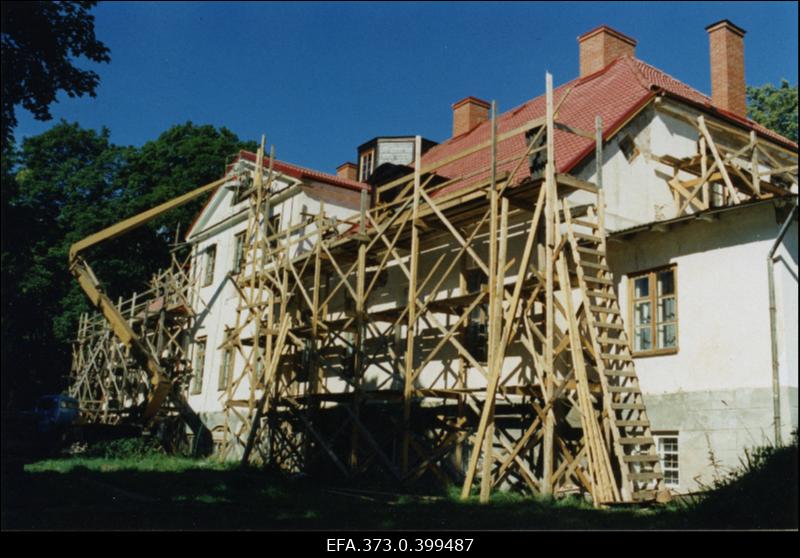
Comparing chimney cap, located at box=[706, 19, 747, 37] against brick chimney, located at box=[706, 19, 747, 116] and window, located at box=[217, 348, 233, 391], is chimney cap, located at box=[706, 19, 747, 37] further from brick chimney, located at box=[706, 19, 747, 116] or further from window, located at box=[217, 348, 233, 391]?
window, located at box=[217, 348, 233, 391]

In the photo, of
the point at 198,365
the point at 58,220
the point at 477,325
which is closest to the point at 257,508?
the point at 477,325

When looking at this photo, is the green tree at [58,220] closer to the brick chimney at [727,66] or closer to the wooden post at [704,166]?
the wooden post at [704,166]

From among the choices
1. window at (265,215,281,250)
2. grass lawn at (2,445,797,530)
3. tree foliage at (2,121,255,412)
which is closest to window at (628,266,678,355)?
grass lawn at (2,445,797,530)

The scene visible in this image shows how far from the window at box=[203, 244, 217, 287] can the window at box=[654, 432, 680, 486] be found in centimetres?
1822

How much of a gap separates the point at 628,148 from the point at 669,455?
263 inches

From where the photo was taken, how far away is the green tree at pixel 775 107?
31.5m

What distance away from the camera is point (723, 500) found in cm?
974

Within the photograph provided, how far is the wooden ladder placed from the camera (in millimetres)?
11688

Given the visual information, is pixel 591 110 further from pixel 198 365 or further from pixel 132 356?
pixel 132 356

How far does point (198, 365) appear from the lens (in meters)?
27.7

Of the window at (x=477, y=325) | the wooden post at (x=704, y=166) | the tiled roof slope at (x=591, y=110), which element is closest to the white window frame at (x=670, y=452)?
the window at (x=477, y=325)

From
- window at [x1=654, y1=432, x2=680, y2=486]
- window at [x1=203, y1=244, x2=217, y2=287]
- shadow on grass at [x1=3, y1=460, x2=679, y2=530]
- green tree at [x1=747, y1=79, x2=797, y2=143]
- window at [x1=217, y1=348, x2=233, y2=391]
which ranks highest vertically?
green tree at [x1=747, y1=79, x2=797, y2=143]

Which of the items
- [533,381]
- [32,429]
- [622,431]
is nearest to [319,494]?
[533,381]
